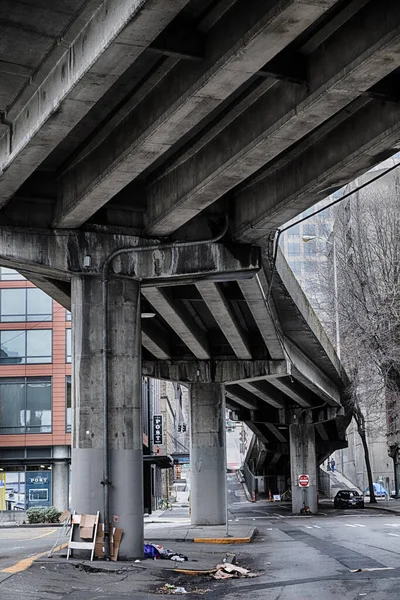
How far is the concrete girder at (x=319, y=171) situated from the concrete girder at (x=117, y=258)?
73 centimetres

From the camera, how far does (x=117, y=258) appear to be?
2016 cm

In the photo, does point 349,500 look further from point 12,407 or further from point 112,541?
point 112,541

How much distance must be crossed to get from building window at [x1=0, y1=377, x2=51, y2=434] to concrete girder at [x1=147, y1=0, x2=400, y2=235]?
3434 centimetres

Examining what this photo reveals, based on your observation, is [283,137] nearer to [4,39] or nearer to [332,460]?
[4,39]

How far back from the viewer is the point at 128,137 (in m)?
15.9

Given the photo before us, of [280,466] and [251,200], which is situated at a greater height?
[251,200]

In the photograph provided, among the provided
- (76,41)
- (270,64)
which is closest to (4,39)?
(76,41)

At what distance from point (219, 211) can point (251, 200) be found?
3.96 feet

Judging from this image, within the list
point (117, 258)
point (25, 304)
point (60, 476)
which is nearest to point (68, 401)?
point (60, 476)

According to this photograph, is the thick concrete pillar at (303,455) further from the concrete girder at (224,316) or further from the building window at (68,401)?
the concrete girder at (224,316)

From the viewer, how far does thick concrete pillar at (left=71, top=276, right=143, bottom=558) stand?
18.5 metres

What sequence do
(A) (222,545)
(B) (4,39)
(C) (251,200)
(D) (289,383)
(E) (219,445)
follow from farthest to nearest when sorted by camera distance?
(D) (289,383), (E) (219,445), (A) (222,545), (C) (251,200), (B) (4,39)

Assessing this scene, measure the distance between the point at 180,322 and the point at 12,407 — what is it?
88.9 ft

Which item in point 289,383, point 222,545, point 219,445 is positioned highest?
point 289,383
